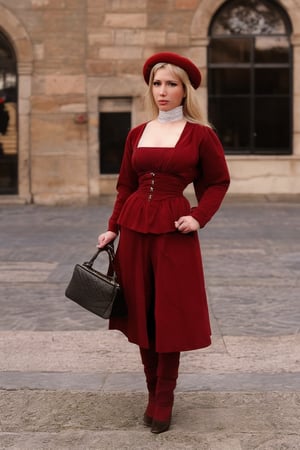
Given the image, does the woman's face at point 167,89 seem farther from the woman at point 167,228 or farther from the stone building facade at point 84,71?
the stone building facade at point 84,71

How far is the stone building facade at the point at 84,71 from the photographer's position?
18312 millimetres

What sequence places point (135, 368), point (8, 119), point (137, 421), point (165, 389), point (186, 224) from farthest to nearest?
point (8, 119) → point (135, 368) → point (137, 421) → point (165, 389) → point (186, 224)

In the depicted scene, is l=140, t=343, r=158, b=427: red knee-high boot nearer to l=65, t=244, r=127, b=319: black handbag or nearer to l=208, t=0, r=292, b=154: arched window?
l=65, t=244, r=127, b=319: black handbag

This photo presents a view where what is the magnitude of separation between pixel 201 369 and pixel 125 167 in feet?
5.52

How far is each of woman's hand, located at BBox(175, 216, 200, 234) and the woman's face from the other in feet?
1.99

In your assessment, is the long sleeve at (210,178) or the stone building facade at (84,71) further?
the stone building facade at (84,71)

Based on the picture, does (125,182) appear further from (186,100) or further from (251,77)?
(251,77)

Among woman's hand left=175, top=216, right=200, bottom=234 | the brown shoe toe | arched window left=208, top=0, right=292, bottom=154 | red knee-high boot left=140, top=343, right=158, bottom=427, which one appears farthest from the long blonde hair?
arched window left=208, top=0, right=292, bottom=154

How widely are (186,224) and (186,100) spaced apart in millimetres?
679

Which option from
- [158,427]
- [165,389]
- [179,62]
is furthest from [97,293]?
[179,62]

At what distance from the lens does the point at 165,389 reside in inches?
187

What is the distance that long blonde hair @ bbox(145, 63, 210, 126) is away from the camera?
4.71 metres

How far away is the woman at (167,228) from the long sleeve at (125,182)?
11 centimetres

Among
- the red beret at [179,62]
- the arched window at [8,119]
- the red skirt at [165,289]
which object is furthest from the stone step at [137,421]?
the arched window at [8,119]
